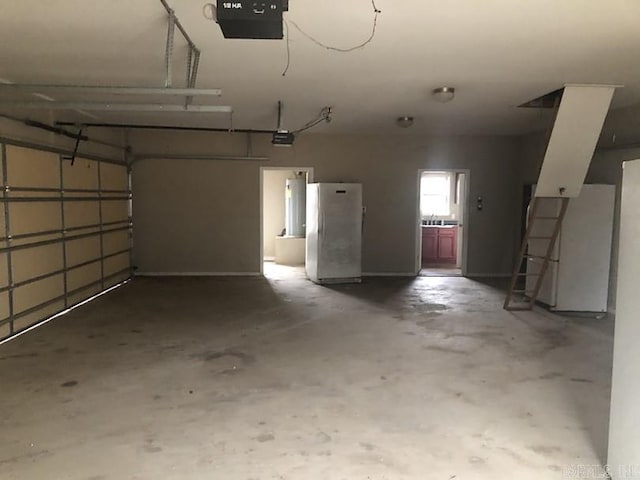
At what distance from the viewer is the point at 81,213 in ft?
19.4

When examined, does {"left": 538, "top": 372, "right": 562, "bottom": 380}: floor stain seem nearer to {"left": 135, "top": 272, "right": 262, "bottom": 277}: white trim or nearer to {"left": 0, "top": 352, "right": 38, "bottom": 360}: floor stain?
{"left": 0, "top": 352, "right": 38, "bottom": 360}: floor stain

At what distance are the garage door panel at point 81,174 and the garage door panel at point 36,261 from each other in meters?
0.80

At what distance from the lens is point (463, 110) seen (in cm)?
578

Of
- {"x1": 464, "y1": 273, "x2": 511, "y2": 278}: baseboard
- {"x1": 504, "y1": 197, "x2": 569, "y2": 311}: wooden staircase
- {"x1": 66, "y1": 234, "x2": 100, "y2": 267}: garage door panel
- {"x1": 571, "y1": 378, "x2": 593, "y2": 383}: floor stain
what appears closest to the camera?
{"x1": 571, "y1": 378, "x2": 593, "y2": 383}: floor stain

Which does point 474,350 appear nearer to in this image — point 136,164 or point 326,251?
point 326,251

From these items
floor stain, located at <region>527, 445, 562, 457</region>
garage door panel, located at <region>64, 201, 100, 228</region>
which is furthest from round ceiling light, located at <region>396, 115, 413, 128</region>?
floor stain, located at <region>527, 445, 562, 457</region>

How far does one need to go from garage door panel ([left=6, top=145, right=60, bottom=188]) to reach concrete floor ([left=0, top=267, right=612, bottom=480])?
4.92 feet

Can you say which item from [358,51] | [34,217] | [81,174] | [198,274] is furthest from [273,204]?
[358,51]

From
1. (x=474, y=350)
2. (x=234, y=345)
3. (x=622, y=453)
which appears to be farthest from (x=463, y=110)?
(x=622, y=453)

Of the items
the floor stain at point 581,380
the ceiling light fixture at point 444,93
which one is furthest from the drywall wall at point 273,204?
the floor stain at point 581,380

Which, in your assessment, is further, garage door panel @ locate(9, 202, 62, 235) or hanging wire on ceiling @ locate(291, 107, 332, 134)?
hanging wire on ceiling @ locate(291, 107, 332, 134)

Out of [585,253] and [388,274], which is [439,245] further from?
[585,253]

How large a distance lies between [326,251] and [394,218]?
1.57m

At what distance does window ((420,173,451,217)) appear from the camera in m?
10.6
